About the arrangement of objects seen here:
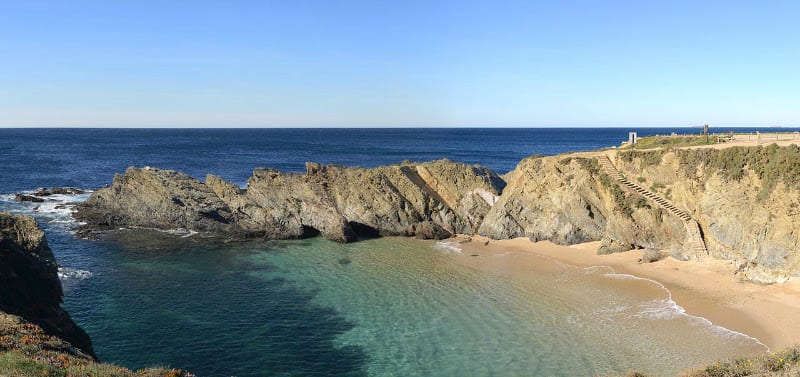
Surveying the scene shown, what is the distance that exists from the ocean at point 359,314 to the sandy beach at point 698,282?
116 centimetres

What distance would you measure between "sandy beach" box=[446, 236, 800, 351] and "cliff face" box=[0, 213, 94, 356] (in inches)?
884

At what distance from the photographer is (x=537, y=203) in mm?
38781

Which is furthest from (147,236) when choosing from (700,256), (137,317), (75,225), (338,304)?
(700,256)

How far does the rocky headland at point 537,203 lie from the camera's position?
29312mm

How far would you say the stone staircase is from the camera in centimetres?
3122

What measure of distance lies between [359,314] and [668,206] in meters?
22.1

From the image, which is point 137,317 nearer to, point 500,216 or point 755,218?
point 500,216

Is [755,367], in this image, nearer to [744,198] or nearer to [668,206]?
[744,198]

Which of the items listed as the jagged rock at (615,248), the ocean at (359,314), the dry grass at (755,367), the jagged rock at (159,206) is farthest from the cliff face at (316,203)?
the dry grass at (755,367)

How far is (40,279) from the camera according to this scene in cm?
1931

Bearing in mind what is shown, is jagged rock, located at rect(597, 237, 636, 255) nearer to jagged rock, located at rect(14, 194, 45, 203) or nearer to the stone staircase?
the stone staircase

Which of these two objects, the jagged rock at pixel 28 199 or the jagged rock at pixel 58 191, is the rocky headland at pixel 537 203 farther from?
the jagged rock at pixel 58 191

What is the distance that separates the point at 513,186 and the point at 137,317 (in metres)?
27.9

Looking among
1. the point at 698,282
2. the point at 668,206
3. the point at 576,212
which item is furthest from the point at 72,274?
the point at 668,206
